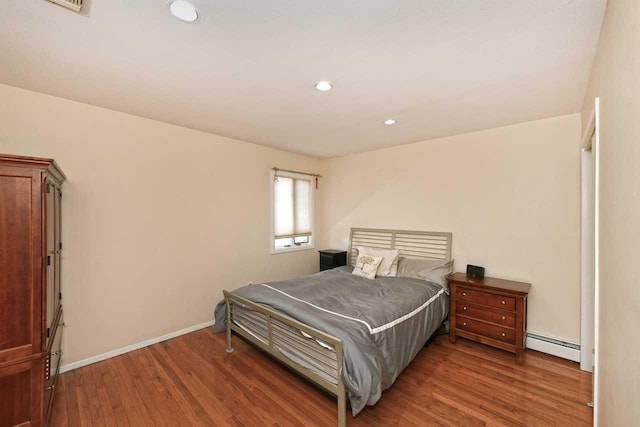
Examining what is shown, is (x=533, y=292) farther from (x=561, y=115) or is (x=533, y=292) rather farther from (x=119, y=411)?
(x=119, y=411)

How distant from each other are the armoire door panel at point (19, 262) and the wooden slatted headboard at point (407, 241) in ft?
12.0

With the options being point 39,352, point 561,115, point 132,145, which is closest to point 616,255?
point 561,115

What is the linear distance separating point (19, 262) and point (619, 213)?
313cm

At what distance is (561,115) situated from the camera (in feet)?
9.14

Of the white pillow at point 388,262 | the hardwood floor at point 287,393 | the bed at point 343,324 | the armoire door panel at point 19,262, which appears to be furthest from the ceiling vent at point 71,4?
the white pillow at point 388,262

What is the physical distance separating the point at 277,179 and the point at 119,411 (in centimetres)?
320

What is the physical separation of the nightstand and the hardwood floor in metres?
1.90

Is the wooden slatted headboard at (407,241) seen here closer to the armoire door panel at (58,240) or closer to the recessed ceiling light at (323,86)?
the recessed ceiling light at (323,86)

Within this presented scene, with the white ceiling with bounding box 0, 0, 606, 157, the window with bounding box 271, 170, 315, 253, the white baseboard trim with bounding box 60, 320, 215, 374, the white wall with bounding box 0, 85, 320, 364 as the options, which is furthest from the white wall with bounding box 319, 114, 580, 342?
the white baseboard trim with bounding box 60, 320, 215, 374

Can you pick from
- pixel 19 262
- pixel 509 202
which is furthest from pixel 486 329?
pixel 19 262

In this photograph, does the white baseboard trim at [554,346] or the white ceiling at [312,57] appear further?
the white baseboard trim at [554,346]

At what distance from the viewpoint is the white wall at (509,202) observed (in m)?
2.76

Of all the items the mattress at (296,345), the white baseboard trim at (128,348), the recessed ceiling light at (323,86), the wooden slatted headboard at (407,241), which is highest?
the recessed ceiling light at (323,86)

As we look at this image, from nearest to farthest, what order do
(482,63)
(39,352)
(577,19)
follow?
(577,19) → (39,352) → (482,63)
